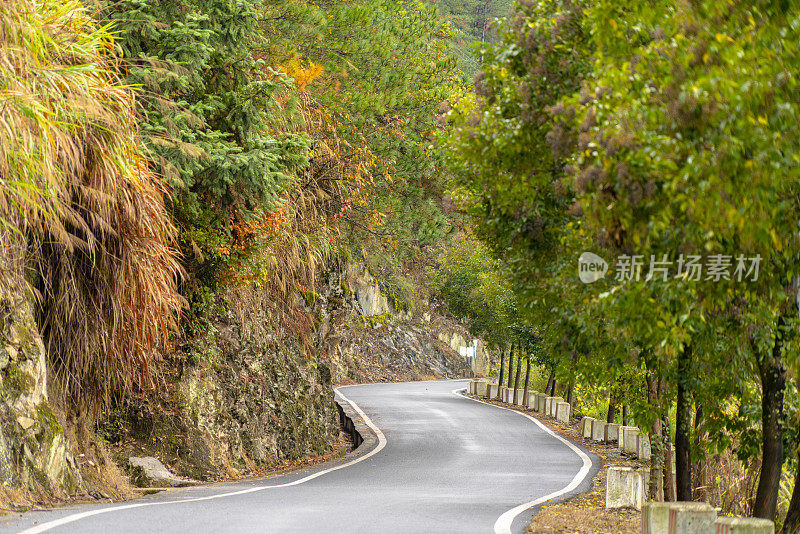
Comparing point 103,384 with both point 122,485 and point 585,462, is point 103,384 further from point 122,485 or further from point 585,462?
point 585,462

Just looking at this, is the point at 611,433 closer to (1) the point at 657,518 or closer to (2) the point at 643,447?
(2) the point at 643,447

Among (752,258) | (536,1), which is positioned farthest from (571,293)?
(536,1)

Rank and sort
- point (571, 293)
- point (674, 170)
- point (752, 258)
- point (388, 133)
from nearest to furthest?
point (674, 170) → point (752, 258) → point (571, 293) → point (388, 133)

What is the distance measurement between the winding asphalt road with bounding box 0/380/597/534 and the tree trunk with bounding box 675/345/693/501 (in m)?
1.91

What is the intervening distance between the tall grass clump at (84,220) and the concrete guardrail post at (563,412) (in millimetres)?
17705

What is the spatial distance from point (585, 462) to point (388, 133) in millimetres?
8335

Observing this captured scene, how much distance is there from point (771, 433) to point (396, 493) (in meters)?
5.39

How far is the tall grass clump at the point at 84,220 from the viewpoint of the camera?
9.32 m

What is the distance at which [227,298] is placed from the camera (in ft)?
55.2

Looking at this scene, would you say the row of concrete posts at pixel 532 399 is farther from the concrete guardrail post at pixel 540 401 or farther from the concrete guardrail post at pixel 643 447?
the concrete guardrail post at pixel 643 447

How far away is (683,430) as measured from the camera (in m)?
10.4

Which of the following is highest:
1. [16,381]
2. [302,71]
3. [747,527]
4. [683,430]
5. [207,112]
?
[302,71]

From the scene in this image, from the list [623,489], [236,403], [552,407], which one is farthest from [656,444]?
[552,407]

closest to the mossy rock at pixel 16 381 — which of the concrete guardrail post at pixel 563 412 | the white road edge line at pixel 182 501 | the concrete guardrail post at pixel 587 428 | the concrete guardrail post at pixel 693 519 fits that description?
the white road edge line at pixel 182 501
